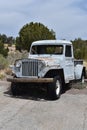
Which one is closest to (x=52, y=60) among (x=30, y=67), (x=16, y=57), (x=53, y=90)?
(x=30, y=67)

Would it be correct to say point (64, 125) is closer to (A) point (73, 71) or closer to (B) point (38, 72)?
(B) point (38, 72)

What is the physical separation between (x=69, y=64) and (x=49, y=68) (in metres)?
2.08

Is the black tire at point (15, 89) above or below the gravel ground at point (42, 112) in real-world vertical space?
above

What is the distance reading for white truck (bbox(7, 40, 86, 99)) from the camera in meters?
14.1

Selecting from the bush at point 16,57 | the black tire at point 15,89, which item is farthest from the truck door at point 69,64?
the bush at point 16,57

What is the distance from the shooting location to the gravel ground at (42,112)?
953 cm

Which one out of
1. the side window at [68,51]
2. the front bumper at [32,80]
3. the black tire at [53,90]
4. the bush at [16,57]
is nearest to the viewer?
the front bumper at [32,80]

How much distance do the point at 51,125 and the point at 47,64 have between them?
4.95 metres

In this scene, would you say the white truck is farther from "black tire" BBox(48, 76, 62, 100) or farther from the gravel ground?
the gravel ground

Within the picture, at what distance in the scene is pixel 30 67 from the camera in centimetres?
1438

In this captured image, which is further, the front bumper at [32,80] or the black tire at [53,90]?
the black tire at [53,90]

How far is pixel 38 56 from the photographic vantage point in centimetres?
1599

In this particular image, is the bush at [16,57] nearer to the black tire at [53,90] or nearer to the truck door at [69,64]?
the truck door at [69,64]

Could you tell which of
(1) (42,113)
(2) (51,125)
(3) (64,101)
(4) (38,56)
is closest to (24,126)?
(2) (51,125)
